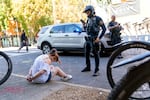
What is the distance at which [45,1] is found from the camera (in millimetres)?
33531

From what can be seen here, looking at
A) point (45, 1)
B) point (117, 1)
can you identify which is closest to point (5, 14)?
point (45, 1)

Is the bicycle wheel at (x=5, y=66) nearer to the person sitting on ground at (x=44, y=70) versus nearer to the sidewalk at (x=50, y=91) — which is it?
the sidewalk at (x=50, y=91)

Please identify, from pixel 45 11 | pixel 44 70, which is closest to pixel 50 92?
pixel 44 70

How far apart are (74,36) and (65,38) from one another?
0.65 meters

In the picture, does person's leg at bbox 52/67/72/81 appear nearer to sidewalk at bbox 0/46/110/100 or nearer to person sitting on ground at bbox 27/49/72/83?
person sitting on ground at bbox 27/49/72/83

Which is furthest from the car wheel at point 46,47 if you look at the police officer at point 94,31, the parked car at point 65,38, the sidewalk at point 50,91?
the sidewalk at point 50,91

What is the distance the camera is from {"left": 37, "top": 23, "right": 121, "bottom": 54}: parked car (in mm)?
14438

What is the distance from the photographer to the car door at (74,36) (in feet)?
47.6

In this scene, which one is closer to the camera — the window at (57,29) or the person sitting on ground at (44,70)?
the person sitting on ground at (44,70)

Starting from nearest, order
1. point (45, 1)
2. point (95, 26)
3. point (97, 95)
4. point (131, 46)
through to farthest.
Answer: point (131, 46) → point (97, 95) → point (95, 26) → point (45, 1)

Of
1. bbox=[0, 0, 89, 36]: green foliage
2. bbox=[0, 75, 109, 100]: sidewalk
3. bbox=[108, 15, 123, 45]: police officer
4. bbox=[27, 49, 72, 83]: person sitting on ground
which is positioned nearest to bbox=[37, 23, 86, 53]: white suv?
bbox=[108, 15, 123, 45]: police officer

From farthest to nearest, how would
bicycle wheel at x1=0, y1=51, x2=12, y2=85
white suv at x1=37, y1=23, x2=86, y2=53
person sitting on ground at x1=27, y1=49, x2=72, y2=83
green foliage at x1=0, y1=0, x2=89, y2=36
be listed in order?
1. green foliage at x1=0, y1=0, x2=89, y2=36
2. white suv at x1=37, y1=23, x2=86, y2=53
3. bicycle wheel at x1=0, y1=51, x2=12, y2=85
4. person sitting on ground at x1=27, y1=49, x2=72, y2=83

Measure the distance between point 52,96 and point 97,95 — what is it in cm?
86

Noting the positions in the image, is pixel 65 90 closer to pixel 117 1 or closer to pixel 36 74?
pixel 36 74
